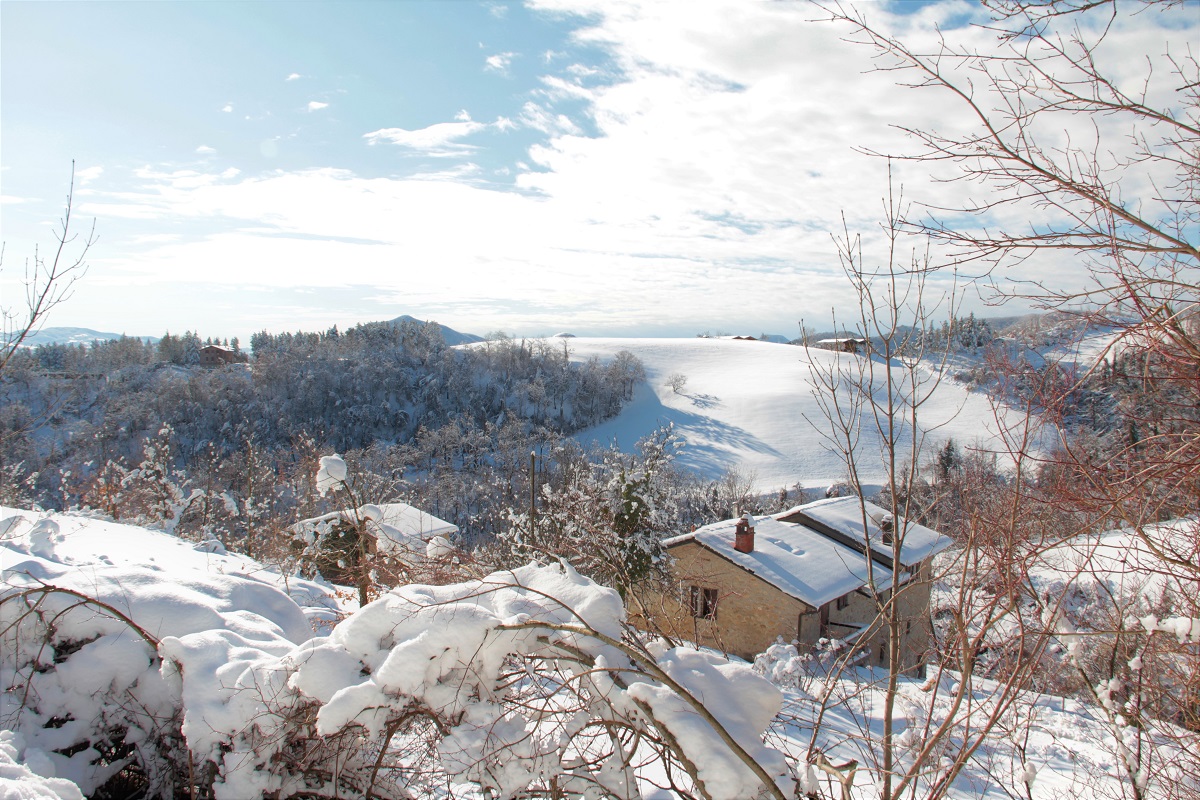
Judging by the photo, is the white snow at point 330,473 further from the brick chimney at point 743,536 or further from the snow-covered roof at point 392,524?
the brick chimney at point 743,536

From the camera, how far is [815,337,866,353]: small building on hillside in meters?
4.31

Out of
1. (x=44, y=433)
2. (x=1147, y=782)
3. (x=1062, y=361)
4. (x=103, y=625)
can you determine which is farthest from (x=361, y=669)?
(x=44, y=433)

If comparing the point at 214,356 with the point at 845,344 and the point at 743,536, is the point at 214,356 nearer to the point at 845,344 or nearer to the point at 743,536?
the point at 743,536

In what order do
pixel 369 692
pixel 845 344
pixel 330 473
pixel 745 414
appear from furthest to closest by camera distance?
pixel 745 414, pixel 330 473, pixel 845 344, pixel 369 692

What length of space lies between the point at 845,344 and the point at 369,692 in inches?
→ 156

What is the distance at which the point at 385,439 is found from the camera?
70562 millimetres

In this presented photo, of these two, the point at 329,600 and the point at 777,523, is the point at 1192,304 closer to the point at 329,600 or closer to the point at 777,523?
the point at 329,600

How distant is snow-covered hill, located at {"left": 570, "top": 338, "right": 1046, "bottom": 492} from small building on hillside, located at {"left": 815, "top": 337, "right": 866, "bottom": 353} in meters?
36.1

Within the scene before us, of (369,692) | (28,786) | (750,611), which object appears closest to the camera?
(28,786)

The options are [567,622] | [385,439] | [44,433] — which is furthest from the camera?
[385,439]

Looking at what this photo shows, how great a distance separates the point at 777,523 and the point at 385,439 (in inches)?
2263

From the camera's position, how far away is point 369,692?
287cm

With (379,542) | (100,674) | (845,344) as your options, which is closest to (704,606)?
(379,542)

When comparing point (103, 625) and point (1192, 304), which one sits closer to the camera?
point (1192, 304)
